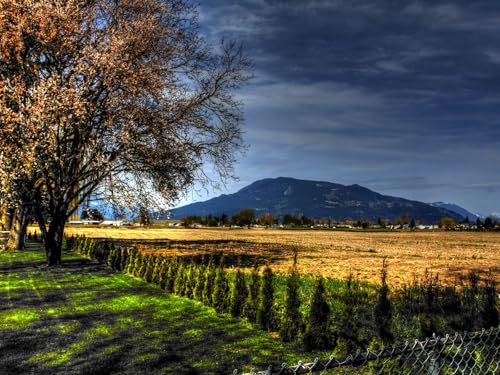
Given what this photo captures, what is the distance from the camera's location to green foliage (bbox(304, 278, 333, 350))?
396 inches

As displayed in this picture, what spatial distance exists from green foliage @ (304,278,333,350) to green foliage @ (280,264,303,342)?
0.63 metres

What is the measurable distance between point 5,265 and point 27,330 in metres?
15.7

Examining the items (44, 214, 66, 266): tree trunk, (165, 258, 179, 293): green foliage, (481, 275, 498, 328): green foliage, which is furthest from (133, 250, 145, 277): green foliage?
(481, 275, 498, 328): green foliage

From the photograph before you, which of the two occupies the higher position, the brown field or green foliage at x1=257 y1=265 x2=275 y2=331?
green foliage at x1=257 y1=265 x2=275 y2=331

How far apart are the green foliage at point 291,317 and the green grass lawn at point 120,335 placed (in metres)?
0.33

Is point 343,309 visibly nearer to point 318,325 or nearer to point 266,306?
point 318,325

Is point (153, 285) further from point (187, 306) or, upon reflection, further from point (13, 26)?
point (13, 26)

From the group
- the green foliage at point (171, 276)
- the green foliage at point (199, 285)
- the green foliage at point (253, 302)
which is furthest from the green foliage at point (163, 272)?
the green foliage at point (253, 302)

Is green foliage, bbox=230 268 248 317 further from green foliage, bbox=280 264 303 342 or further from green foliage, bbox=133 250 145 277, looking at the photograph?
green foliage, bbox=133 250 145 277

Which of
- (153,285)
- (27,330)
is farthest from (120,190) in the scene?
(27,330)

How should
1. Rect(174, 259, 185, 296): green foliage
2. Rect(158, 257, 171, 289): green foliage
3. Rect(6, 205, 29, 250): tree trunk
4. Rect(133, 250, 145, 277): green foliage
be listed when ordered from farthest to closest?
1. Rect(6, 205, 29, 250): tree trunk
2. Rect(133, 250, 145, 277): green foliage
3. Rect(158, 257, 171, 289): green foliage
4. Rect(174, 259, 185, 296): green foliage

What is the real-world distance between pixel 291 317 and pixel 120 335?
447 cm

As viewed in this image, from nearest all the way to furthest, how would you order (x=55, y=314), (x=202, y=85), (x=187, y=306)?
(x=55, y=314)
(x=187, y=306)
(x=202, y=85)

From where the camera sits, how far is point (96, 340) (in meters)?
10.5
